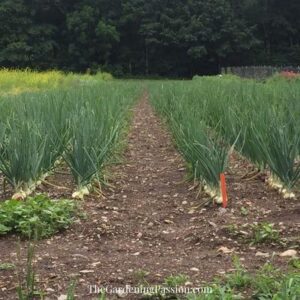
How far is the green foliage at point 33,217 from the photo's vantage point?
2.64 metres

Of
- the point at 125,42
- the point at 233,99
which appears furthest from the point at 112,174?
the point at 125,42

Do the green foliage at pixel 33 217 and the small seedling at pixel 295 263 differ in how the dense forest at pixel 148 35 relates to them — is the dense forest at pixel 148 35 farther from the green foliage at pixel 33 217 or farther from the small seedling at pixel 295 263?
the small seedling at pixel 295 263

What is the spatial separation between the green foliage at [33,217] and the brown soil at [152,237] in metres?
0.05

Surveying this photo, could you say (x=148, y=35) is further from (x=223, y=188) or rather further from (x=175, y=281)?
(x=175, y=281)

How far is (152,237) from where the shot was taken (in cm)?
268

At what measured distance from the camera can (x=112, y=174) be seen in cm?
425

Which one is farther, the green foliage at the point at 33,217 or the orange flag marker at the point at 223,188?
the orange flag marker at the point at 223,188

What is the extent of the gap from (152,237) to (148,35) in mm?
34281

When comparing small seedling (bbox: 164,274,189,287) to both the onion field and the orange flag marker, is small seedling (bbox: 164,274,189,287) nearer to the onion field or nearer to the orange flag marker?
the onion field

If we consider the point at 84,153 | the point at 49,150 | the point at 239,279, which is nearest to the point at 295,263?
the point at 239,279

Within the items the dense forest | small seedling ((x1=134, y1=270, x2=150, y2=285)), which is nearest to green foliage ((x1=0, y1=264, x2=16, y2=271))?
small seedling ((x1=134, y1=270, x2=150, y2=285))

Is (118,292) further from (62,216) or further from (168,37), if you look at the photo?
(168,37)

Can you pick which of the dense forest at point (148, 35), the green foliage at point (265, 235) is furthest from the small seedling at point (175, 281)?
the dense forest at point (148, 35)

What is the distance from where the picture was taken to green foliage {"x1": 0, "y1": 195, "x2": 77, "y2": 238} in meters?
2.64
